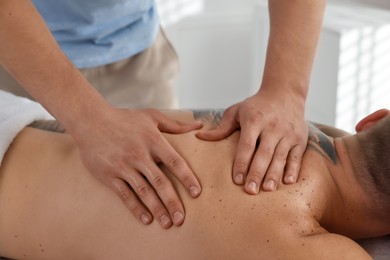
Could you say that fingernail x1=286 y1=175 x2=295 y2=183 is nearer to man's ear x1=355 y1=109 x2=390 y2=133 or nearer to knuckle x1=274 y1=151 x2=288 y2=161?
knuckle x1=274 y1=151 x2=288 y2=161

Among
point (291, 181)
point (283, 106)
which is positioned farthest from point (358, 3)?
point (291, 181)

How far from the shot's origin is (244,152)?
1279mm

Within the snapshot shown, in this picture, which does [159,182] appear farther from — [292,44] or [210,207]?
[292,44]

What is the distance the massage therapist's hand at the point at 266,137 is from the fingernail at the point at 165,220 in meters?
0.15

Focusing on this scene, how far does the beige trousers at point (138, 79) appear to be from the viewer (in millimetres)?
1940

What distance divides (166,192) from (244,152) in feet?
0.57

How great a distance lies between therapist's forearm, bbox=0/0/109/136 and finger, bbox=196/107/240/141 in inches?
8.4

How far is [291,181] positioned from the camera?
124 cm

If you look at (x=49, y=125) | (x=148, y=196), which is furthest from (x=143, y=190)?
(x=49, y=125)

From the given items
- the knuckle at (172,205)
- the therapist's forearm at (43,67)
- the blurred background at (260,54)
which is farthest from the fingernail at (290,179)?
the blurred background at (260,54)

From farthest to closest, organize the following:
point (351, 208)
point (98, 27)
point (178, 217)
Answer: point (98, 27), point (351, 208), point (178, 217)

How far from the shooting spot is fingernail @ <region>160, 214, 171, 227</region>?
121 cm

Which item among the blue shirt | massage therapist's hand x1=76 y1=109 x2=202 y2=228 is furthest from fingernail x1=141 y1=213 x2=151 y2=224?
the blue shirt

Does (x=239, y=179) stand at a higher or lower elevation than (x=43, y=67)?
lower
